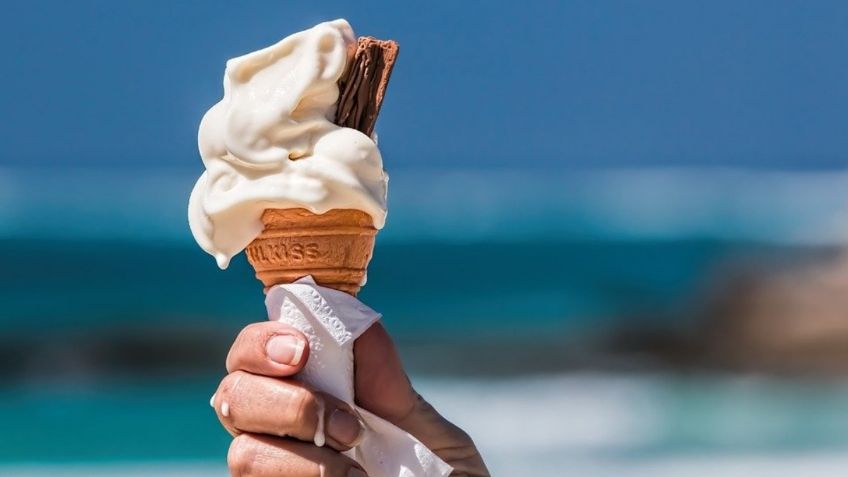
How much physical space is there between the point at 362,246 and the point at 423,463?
0.29m

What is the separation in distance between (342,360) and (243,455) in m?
0.17

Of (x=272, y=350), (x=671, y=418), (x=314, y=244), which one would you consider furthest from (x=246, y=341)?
(x=671, y=418)

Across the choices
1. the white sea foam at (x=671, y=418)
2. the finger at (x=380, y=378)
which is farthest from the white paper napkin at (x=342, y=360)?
the white sea foam at (x=671, y=418)

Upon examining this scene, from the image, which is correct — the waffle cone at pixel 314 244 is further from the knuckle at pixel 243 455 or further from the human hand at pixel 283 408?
the knuckle at pixel 243 455

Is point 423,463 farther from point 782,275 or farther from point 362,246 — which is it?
point 782,275

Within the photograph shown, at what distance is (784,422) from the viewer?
606cm

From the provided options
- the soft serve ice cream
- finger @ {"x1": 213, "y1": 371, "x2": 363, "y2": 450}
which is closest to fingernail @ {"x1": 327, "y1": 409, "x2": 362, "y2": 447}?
finger @ {"x1": 213, "y1": 371, "x2": 363, "y2": 450}

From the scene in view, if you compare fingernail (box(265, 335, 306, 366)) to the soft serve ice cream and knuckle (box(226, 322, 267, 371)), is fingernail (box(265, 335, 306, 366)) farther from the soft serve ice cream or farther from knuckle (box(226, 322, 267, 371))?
the soft serve ice cream

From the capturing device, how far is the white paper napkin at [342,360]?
4.67ft

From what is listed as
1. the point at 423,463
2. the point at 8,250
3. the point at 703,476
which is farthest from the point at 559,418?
the point at 423,463

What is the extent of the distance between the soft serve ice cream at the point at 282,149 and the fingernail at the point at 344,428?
0.82 feet

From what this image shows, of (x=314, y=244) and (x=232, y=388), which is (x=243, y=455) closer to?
(x=232, y=388)

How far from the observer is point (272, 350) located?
1398mm

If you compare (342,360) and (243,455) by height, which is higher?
(342,360)
